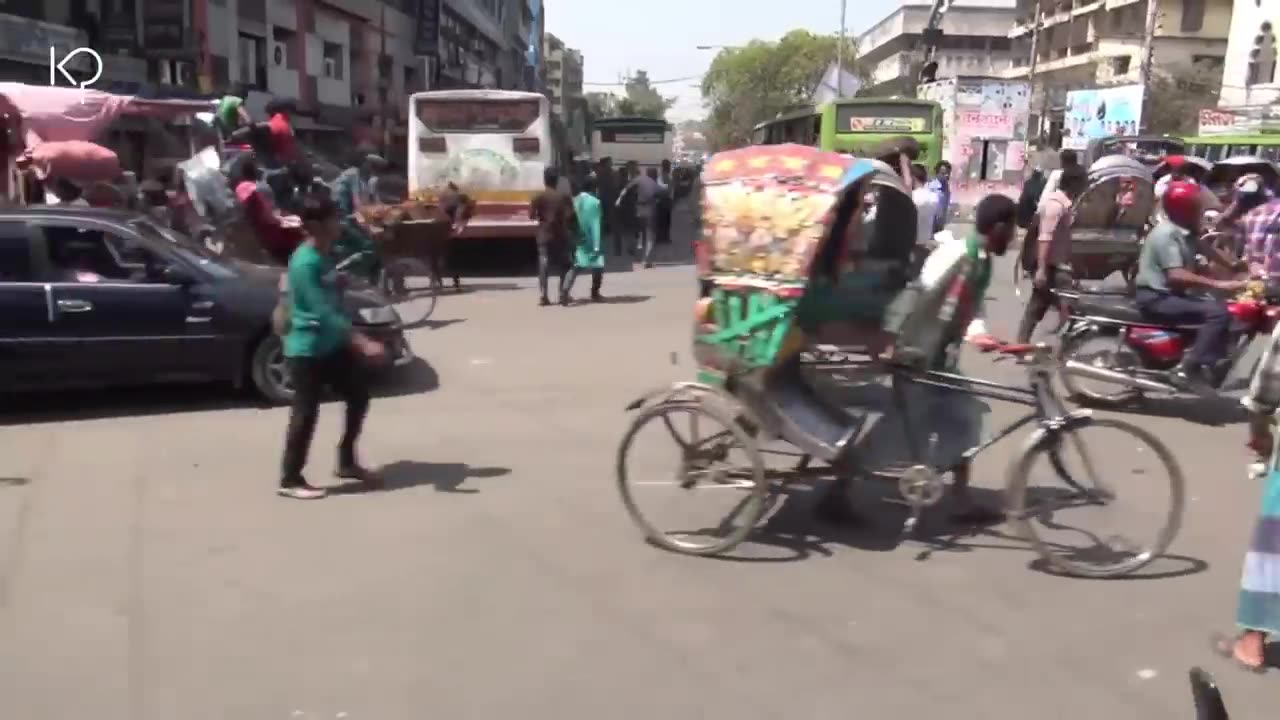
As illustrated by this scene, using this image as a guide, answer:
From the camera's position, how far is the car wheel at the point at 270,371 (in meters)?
7.84

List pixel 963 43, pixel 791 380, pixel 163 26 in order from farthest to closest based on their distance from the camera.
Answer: pixel 963 43
pixel 163 26
pixel 791 380

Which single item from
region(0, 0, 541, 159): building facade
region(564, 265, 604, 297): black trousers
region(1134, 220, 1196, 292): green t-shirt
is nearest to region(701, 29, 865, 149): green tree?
region(0, 0, 541, 159): building facade

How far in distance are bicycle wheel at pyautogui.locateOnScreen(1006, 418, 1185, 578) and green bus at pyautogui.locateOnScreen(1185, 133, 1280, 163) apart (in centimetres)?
2059

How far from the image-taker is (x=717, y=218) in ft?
16.8

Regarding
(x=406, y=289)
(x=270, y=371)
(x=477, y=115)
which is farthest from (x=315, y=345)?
(x=477, y=115)

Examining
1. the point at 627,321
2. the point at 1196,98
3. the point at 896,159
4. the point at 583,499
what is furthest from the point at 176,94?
the point at 1196,98

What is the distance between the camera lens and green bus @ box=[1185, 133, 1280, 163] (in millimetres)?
25469

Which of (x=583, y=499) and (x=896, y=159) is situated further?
(x=896, y=159)

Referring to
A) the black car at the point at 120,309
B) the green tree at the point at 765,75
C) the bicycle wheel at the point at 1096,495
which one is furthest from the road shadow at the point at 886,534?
the green tree at the point at 765,75

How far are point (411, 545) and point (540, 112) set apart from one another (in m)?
12.6

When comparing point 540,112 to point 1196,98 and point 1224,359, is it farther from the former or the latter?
point 1196,98

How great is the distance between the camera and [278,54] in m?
28.6

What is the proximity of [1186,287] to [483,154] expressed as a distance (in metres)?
11.3

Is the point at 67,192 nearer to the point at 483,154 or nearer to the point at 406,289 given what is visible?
the point at 406,289
